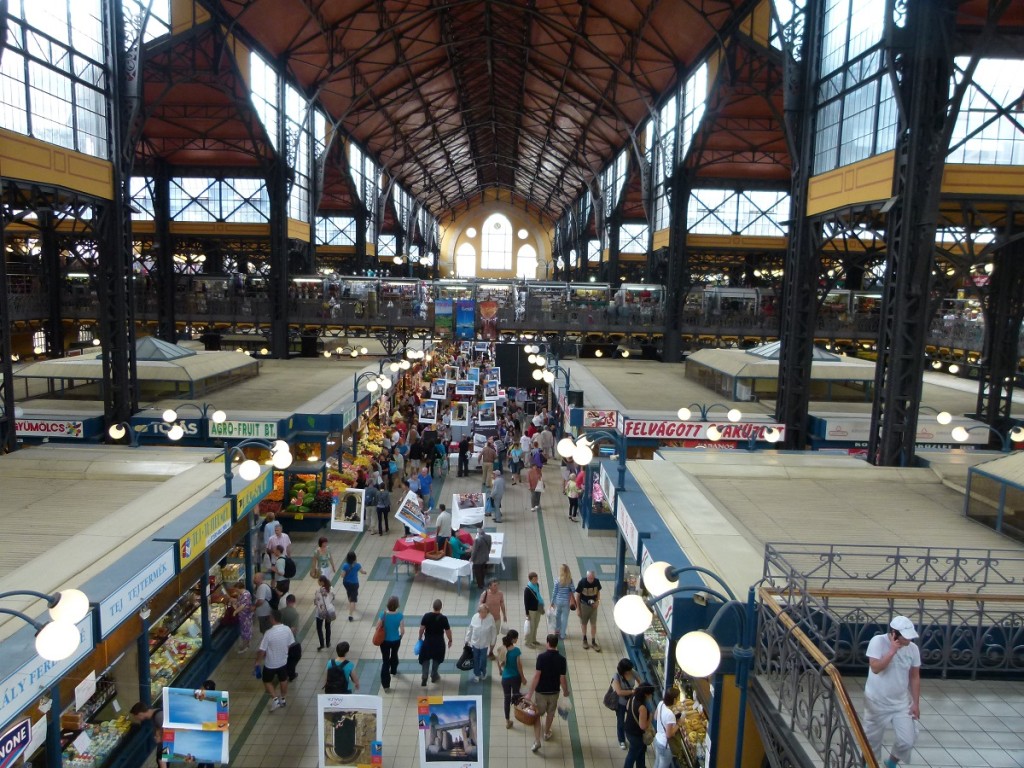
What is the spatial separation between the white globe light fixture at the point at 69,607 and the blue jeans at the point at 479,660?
613 centimetres

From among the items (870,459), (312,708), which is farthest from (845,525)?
(312,708)

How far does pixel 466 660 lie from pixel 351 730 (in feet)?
11.0

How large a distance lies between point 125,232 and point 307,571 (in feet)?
33.0

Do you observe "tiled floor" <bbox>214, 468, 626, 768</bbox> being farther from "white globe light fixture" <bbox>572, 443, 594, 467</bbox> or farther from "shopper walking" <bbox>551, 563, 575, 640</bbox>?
"white globe light fixture" <bbox>572, 443, 594, 467</bbox>

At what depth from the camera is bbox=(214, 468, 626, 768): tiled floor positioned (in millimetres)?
9234

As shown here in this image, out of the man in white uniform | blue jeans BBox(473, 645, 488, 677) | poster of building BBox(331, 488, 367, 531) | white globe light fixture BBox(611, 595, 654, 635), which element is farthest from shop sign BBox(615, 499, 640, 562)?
poster of building BBox(331, 488, 367, 531)

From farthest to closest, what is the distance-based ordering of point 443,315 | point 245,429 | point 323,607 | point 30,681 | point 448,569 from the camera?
point 443,315
point 245,429
point 448,569
point 323,607
point 30,681

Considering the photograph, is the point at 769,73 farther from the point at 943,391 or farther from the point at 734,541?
the point at 734,541

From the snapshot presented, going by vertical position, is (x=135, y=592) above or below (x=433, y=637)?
above

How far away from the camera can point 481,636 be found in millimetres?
10625

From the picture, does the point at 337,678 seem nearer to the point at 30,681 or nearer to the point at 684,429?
the point at 30,681

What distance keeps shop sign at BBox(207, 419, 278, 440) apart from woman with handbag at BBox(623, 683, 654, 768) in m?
11.4

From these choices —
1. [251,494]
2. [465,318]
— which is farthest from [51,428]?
[465,318]

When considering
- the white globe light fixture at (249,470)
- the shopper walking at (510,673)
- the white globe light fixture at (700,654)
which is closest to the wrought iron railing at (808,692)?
the white globe light fixture at (700,654)
